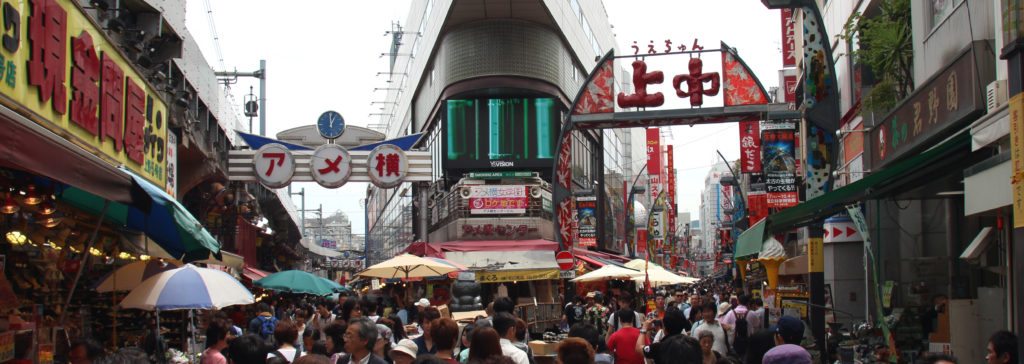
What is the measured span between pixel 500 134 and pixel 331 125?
55.2 feet

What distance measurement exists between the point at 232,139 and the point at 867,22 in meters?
17.0

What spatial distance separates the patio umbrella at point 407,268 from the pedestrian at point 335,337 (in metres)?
10.9

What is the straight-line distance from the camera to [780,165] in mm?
24281

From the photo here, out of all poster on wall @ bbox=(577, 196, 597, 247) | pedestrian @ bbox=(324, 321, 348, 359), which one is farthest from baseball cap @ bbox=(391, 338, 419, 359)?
poster on wall @ bbox=(577, 196, 597, 247)

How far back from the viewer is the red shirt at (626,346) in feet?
32.2

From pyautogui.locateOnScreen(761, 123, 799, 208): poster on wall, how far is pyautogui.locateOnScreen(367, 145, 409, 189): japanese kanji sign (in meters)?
9.04

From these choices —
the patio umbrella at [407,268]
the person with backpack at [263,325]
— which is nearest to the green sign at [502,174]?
the patio umbrella at [407,268]

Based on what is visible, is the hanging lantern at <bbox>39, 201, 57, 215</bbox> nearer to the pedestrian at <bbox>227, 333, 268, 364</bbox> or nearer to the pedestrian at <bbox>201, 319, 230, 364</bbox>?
the pedestrian at <bbox>201, 319, 230, 364</bbox>

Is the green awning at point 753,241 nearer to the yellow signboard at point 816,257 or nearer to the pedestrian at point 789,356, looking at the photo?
the yellow signboard at point 816,257

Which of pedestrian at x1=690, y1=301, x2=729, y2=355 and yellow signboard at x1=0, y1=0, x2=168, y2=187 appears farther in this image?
pedestrian at x1=690, y1=301, x2=729, y2=355

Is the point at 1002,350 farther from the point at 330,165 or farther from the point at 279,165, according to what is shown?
the point at 279,165

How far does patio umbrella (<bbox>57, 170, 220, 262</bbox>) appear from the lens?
28.6ft

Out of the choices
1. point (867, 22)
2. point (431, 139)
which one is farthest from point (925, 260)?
point (431, 139)

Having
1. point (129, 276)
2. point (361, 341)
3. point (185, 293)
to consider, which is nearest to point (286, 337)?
point (361, 341)
